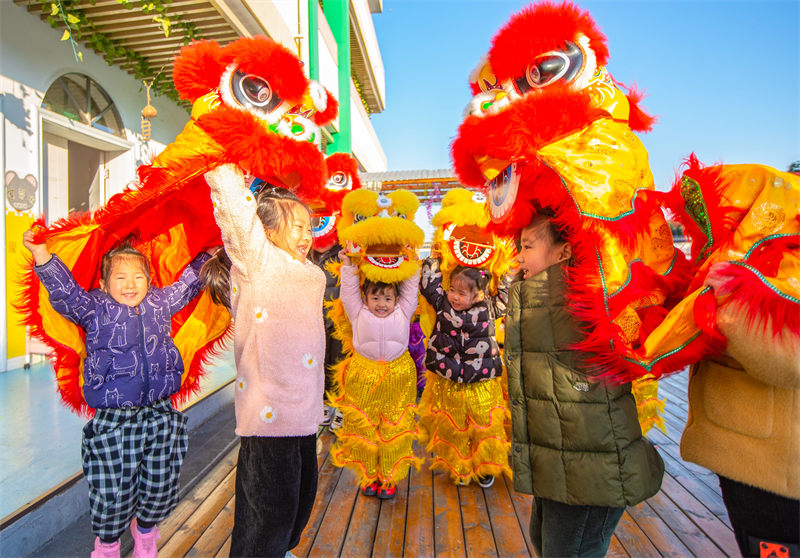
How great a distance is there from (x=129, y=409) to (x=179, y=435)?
0.25 m

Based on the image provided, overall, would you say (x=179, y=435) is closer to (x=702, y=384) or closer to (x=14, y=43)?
(x=702, y=384)

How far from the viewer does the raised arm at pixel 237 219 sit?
142cm

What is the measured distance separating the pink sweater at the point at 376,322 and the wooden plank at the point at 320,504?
0.76 meters

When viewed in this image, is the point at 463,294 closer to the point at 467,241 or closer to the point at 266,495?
the point at 467,241

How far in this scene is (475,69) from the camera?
5.36 ft

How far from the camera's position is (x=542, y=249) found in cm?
137

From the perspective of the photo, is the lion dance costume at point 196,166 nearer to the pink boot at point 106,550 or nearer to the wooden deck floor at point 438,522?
the pink boot at point 106,550

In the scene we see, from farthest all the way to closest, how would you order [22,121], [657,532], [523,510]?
[22,121]
[523,510]
[657,532]

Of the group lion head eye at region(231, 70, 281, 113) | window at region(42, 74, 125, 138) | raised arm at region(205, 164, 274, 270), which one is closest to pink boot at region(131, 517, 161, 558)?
raised arm at region(205, 164, 274, 270)

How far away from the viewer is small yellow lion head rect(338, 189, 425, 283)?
2.30m

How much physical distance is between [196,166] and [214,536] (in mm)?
1732

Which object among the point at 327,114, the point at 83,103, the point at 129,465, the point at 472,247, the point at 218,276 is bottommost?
the point at 129,465

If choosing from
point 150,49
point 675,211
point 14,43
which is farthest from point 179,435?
point 150,49

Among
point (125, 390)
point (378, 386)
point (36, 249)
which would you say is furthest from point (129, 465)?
point (378, 386)
